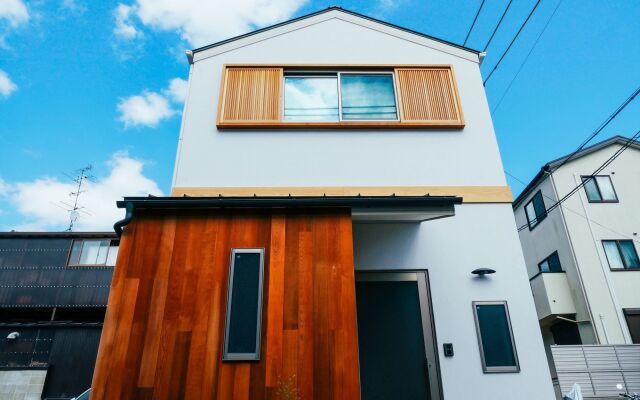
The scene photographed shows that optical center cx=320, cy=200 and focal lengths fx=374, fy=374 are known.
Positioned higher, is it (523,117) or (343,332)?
(523,117)

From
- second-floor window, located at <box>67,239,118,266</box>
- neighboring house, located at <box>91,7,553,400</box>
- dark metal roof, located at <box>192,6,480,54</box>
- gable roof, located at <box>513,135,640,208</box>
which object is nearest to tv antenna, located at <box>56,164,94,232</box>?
second-floor window, located at <box>67,239,118,266</box>

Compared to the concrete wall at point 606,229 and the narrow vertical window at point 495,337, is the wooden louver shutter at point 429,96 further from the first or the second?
the concrete wall at point 606,229

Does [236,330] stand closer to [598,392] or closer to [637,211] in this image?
[598,392]

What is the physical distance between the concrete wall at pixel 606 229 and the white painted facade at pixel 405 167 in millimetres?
10264

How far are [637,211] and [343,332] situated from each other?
15.4 meters

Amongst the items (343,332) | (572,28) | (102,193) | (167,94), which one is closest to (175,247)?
(343,332)

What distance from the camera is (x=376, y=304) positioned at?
4.55 meters

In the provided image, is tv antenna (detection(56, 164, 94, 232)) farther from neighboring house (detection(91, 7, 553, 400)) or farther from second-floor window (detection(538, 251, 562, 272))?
second-floor window (detection(538, 251, 562, 272))

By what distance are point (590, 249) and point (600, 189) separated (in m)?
2.71

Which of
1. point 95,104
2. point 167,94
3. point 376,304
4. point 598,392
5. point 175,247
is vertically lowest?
point 598,392

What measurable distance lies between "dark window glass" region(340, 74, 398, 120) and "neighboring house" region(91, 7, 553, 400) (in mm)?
29

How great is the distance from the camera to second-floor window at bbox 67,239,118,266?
18156mm

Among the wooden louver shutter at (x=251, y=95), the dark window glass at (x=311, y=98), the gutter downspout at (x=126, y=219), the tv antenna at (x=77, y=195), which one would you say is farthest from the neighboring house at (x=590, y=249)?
the tv antenna at (x=77, y=195)

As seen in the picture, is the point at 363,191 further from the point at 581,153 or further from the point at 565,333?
the point at 581,153
